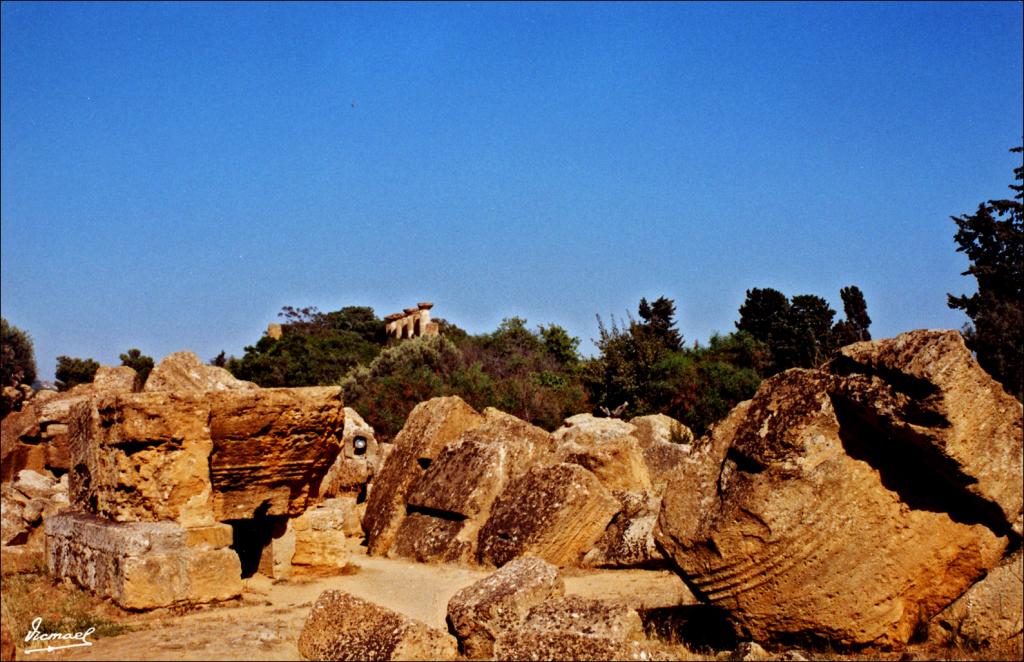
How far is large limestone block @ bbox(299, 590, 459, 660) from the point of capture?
20.1 ft

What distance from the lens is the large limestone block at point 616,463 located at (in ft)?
39.7

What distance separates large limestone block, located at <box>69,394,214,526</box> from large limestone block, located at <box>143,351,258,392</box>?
5796 millimetres

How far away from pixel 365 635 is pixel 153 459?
330cm

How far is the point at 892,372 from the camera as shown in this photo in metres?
5.75

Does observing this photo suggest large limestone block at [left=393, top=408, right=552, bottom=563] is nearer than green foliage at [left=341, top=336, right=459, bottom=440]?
Yes

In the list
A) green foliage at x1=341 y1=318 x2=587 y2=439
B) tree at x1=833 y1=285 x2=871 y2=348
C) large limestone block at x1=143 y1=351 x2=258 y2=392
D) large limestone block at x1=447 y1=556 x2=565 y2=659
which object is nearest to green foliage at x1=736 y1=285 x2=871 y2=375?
tree at x1=833 y1=285 x2=871 y2=348

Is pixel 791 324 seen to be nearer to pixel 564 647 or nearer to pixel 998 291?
pixel 998 291

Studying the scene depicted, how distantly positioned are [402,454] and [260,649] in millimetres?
7536

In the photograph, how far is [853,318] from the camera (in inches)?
1145

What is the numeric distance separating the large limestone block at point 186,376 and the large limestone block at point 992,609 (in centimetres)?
1103

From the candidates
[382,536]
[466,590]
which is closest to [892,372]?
[466,590]

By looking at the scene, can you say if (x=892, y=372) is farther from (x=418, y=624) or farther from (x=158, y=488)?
(x=158, y=488)

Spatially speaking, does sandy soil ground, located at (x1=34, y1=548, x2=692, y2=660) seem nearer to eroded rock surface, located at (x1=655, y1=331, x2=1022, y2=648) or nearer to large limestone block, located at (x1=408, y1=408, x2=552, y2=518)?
large limestone block, located at (x1=408, y1=408, x2=552, y2=518)

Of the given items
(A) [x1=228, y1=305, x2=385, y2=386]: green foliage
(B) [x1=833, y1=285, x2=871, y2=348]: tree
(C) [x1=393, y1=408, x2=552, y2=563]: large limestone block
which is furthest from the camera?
(A) [x1=228, y1=305, x2=385, y2=386]: green foliage
